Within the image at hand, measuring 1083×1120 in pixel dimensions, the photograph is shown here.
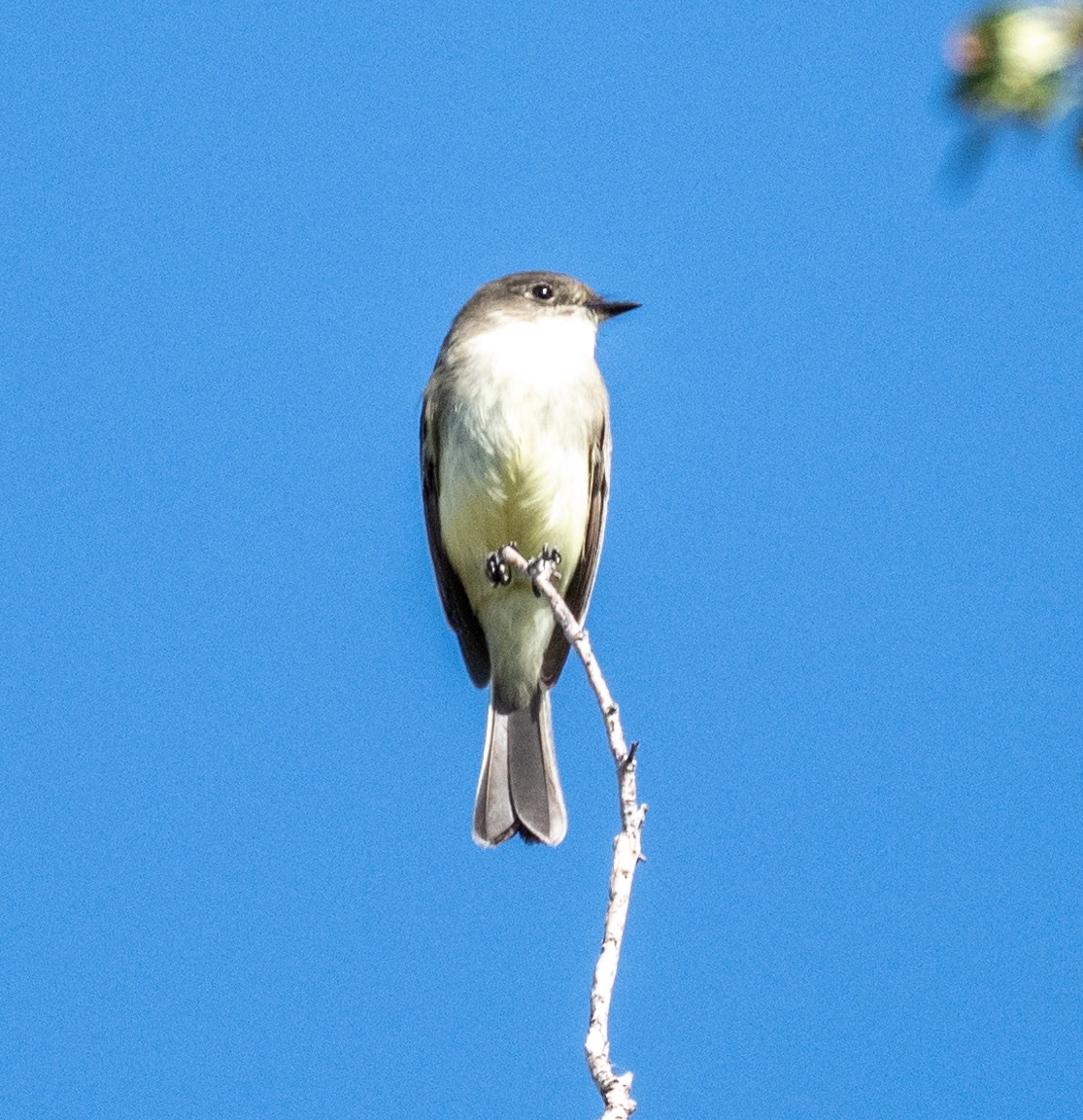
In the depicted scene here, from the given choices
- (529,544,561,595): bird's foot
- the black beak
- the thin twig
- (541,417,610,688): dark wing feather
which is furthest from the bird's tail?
the thin twig

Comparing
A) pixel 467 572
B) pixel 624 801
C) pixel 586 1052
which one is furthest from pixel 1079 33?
pixel 467 572

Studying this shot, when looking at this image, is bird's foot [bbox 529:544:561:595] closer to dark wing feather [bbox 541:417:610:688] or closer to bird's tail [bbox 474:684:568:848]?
dark wing feather [bbox 541:417:610:688]

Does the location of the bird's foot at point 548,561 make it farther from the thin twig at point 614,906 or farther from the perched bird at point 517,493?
the thin twig at point 614,906

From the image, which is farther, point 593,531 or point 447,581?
point 447,581

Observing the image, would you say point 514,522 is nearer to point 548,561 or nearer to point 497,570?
point 497,570

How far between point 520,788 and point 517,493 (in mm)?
1283

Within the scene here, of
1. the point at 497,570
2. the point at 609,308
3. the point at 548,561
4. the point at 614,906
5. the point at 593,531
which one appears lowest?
the point at 614,906

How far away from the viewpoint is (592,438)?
24.6 feet

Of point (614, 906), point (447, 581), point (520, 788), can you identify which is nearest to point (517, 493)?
point (447, 581)

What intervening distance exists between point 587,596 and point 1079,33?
605cm

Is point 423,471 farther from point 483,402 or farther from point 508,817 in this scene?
point 508,817

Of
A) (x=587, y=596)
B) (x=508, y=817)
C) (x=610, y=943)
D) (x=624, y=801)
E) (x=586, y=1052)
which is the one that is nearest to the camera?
(x=586, y=1052)

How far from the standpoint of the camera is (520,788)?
717 centimetres

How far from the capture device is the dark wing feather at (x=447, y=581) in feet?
25.3
